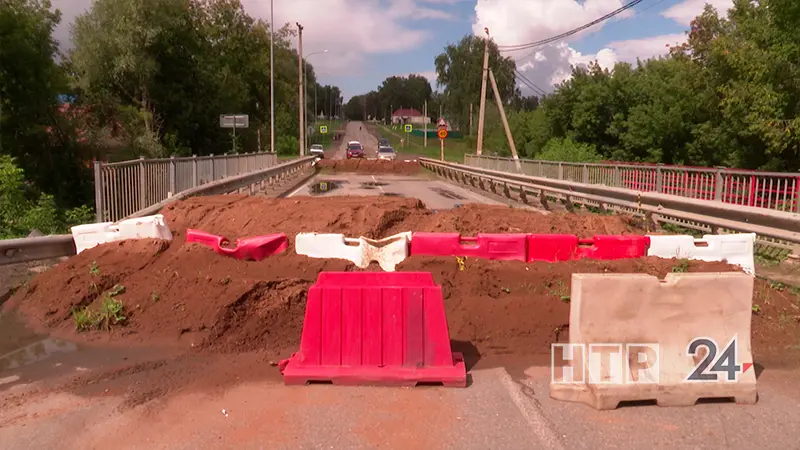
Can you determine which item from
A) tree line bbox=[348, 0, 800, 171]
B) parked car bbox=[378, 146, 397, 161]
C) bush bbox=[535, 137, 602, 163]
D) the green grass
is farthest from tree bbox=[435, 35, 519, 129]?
bush bbox=[535, 137, 602, 163]

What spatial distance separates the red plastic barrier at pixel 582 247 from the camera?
8078 mm

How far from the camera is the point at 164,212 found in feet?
37.1

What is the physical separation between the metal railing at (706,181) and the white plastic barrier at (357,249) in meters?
6.84

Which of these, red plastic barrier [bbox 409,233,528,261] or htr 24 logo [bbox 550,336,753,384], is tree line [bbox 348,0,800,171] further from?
htr 24 logo [bbox 550,336,753,384]

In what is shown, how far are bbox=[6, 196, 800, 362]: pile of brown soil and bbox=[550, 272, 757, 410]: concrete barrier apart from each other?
113 cm

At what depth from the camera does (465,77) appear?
10644 centimetres

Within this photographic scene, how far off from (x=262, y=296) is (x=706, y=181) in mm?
10678

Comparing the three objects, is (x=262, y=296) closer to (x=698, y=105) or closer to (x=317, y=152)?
(x=698, y=105)

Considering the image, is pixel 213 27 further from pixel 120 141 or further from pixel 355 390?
pixel 355 390

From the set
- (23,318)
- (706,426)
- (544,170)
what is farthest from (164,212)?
(544,170)

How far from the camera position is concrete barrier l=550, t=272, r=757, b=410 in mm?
4734

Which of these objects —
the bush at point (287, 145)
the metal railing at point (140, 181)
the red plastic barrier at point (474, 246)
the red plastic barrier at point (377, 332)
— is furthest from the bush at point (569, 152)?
the bush at point (287, 145)

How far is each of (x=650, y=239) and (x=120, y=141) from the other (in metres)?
30.6

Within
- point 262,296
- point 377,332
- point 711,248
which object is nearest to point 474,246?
point 262,296
